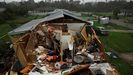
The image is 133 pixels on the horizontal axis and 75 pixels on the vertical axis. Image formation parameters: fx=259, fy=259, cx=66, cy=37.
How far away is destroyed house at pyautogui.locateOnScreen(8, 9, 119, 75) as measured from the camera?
8297 mm

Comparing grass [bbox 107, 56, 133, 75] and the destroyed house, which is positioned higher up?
the destroyed house

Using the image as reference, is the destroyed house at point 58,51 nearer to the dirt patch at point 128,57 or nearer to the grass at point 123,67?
the grass at point 123,67

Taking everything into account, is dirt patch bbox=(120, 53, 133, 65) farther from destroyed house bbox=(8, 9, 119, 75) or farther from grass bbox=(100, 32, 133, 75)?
destroyed house bbox=(8, 9, 119, 75)

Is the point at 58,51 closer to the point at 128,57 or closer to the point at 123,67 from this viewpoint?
A: the point at 123,67

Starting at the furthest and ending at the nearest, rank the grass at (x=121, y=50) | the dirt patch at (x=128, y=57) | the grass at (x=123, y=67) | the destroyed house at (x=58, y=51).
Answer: the dirt patch at (x=128, y=57) → the grass at (x=121, y=50) → the grass at (x=123, y=67) → the destroyed house at (x=58, y=51)

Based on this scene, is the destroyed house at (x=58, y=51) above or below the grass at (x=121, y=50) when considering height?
above

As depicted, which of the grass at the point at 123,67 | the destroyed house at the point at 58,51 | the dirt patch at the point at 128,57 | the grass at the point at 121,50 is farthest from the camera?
the dirt patch at the point at 128,57

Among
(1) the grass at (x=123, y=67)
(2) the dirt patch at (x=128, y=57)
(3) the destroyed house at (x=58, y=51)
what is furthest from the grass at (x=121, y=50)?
(3) the destroyed house at (x=58, y=51)

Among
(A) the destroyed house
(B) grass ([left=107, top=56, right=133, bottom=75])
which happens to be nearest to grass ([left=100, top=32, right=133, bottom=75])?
(B) grass ([left=107, top=56, right=133, bottom=75])

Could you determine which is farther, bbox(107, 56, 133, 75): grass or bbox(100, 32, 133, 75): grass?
bbox(100, 32, 133, 75): grass

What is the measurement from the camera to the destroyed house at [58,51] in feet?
27.2

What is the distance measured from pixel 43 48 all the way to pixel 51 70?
6.45 feet

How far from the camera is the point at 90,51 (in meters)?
10.0

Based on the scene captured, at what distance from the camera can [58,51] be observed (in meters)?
9.85
